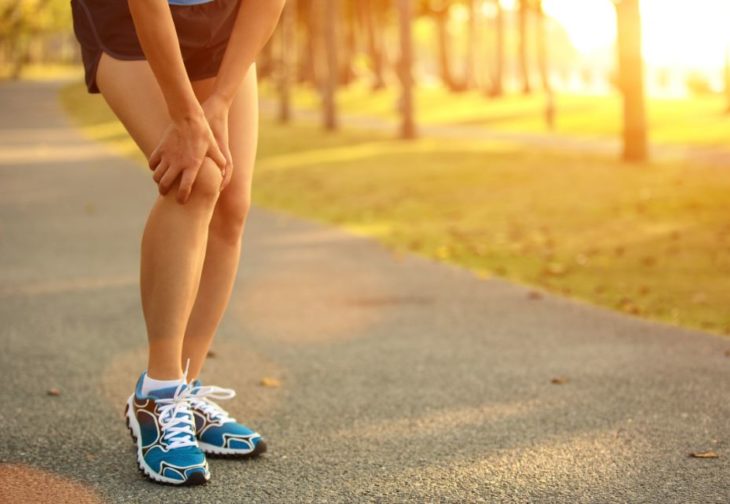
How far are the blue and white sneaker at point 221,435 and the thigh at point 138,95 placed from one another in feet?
2.62

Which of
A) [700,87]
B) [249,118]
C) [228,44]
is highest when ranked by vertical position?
[228,44]

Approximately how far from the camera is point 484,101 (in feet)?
145

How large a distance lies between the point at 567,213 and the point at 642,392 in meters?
7.98

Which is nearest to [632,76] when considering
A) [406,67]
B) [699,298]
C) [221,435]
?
[406,67]

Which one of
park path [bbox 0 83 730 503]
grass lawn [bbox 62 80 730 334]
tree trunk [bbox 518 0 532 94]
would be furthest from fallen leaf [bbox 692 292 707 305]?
tree trunk [bbox 518 0 532 94]

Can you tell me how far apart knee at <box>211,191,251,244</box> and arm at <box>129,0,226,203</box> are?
309mm

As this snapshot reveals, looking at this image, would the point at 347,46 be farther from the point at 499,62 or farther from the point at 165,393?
the point at 165,393

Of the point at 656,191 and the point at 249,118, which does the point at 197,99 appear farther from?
the point at 656,191

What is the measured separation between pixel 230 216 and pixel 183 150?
17.0 inches

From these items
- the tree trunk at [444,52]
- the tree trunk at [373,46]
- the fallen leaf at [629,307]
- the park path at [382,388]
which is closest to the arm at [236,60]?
the park path at [382,388]

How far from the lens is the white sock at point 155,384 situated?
3.24 m

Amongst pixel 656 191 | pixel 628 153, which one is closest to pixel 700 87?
pixel 628 153

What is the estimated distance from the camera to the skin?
3.00m

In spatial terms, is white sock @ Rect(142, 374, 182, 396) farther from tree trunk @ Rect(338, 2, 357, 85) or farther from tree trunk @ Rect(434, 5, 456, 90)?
tree trunk @ Rect(338, 2, 357, 85)
